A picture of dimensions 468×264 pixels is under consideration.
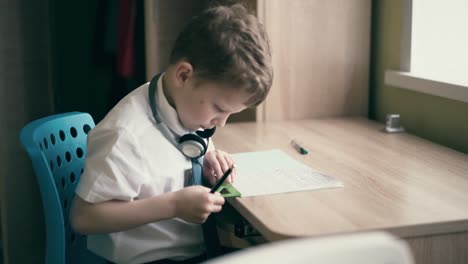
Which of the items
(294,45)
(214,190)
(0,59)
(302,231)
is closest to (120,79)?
(0,59)

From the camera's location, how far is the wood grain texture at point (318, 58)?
2234mm

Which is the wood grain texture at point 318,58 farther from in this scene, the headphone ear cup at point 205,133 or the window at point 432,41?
the headphone ear cup at point 205,133

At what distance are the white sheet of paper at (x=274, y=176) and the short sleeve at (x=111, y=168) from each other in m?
0.23

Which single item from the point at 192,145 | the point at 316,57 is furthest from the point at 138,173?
the point at 316,57

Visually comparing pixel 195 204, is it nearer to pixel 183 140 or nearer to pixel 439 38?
pixel 183 140

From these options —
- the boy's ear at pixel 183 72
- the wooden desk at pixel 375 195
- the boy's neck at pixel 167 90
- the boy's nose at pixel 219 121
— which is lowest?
the wooden desk at pixel 375 195

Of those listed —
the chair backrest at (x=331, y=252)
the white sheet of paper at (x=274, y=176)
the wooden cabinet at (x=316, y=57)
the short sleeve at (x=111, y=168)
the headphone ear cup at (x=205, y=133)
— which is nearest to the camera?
the chair backrest at (x=331, y=252)

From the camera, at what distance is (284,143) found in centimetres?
186

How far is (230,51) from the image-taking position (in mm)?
1296

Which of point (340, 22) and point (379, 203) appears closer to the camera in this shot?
point (379, 203)

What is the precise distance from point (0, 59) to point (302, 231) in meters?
1.97

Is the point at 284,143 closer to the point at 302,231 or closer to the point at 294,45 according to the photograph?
the point at 294,45

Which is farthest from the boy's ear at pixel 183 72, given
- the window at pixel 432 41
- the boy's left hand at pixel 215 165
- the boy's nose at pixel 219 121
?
the window at pixel 432 41

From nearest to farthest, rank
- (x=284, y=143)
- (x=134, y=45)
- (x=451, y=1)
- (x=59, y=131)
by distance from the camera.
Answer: (x=59, y=131), (x=284, y=143), (x=451, y=1), (x=134, y=45)
